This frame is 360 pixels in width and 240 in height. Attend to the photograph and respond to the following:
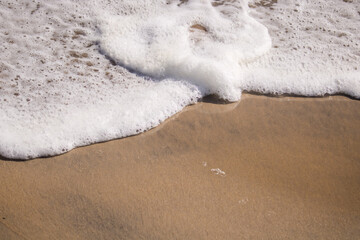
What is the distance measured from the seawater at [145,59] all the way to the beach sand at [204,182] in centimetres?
16

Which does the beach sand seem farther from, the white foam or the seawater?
the white foam

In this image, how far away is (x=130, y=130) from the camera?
2109mm

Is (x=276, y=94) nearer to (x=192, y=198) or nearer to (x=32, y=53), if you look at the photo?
(x=192, y=198)

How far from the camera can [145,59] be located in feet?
8.25

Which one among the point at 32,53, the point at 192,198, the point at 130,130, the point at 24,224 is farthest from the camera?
the point at 32,53

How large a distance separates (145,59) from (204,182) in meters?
1.11

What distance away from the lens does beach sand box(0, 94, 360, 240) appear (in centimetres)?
169

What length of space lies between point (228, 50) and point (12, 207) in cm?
182

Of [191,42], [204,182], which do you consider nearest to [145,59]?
[191,42]

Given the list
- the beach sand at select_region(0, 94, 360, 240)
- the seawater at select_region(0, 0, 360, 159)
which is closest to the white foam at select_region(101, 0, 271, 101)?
the seawater at select_region(0, 0, 360, 159)

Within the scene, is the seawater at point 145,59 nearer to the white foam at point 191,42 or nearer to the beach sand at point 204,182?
the white foam at point 191,42

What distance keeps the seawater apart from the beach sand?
0.52ft

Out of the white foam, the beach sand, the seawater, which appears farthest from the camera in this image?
the white foam

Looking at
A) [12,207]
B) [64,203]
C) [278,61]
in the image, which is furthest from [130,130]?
[278,61]
